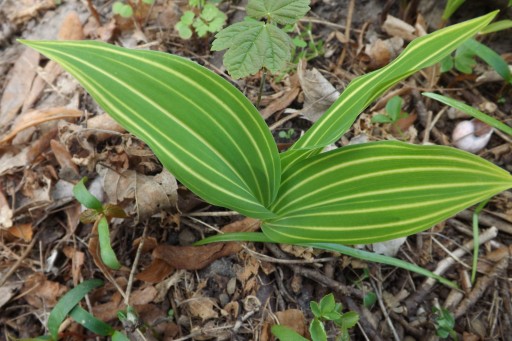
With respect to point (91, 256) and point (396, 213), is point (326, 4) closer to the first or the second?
point (396, 213)

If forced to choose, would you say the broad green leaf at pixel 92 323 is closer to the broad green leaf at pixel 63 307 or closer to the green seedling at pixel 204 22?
the broad green leaf at pixel 63 307

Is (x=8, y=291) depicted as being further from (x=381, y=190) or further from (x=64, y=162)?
(x=381, y=190)

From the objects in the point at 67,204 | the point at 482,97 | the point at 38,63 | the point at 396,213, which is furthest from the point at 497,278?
the point at 38,63

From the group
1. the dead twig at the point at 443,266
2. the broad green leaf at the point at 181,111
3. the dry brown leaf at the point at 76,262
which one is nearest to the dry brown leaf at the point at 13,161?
the dry brown leaf at the point at 76,262

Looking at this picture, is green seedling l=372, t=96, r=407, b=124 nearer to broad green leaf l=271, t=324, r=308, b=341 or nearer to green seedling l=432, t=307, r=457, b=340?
green seedling l=432, t=307, r=457, b=340

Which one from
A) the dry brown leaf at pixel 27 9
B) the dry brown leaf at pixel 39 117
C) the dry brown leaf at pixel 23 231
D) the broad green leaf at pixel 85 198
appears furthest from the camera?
the dry brown leaf at pixel 27 9

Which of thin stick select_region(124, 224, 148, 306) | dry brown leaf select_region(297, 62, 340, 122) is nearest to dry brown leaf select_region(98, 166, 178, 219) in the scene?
thin stick select_region(124, 224, 148, 306)
